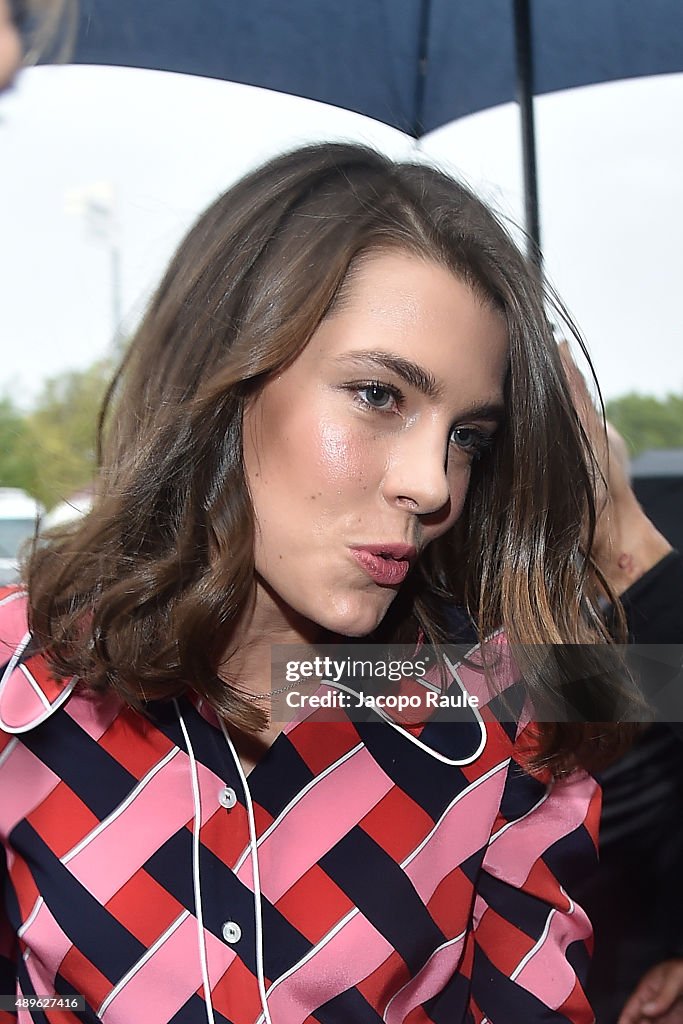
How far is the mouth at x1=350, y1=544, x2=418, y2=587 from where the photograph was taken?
25.3 inches

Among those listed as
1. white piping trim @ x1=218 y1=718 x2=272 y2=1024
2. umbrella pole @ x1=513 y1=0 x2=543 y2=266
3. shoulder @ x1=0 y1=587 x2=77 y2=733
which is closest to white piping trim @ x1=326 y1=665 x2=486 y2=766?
white piping trim @ x1=218 y1=718 x2=272 y2=1024

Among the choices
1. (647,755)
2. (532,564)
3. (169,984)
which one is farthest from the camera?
(647,755)

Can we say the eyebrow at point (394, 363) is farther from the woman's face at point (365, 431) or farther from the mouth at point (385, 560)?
the mouth at point (385, 560)

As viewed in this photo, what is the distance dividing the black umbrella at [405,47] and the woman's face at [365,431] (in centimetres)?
20

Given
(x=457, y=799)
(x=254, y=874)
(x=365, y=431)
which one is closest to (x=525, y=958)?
(x=457, y=799)

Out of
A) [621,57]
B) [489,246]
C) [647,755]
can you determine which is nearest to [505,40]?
[621,57]

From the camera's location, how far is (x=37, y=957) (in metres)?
0.67

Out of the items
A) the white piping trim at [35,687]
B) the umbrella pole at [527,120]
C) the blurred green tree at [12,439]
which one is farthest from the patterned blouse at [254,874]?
the umbrella pole at [527,120]

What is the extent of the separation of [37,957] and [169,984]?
103mm

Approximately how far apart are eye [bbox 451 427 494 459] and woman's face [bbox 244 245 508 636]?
0.6 inches

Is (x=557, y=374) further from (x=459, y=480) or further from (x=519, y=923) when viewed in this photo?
(x=519, y=923)

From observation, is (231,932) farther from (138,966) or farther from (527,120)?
(527,120)

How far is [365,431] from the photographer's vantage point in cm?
63

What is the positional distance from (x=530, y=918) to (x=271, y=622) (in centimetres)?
32
